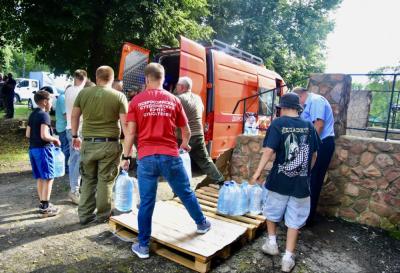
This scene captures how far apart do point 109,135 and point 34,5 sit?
7.45 metres

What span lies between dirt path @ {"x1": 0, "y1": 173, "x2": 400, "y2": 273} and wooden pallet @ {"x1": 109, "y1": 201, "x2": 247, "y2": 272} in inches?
4.8

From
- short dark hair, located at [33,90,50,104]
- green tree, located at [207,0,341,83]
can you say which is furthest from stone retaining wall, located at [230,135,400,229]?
green tree, located at [207,0,341,83]

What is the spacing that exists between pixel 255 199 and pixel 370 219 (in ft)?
5.83

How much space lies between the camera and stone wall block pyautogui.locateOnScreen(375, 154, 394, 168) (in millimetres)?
4672

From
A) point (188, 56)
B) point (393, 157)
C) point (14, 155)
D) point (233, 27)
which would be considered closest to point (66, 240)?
point (188, 56)

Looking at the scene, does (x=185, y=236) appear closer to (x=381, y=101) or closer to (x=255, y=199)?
(x=255, y=199)

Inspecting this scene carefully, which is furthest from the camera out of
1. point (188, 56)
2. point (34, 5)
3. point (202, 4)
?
Result: point (202, 4)

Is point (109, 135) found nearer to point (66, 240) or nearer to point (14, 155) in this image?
point (66, 240)

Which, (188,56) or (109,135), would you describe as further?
(188,56)

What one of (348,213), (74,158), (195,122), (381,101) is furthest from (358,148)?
(381,101)

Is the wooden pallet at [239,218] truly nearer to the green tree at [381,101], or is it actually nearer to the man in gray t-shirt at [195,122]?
the man in gray t-shirt at [195,122]

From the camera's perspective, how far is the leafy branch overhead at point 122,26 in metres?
9.52

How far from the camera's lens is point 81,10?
910 centimetres

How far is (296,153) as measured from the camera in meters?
3.34
